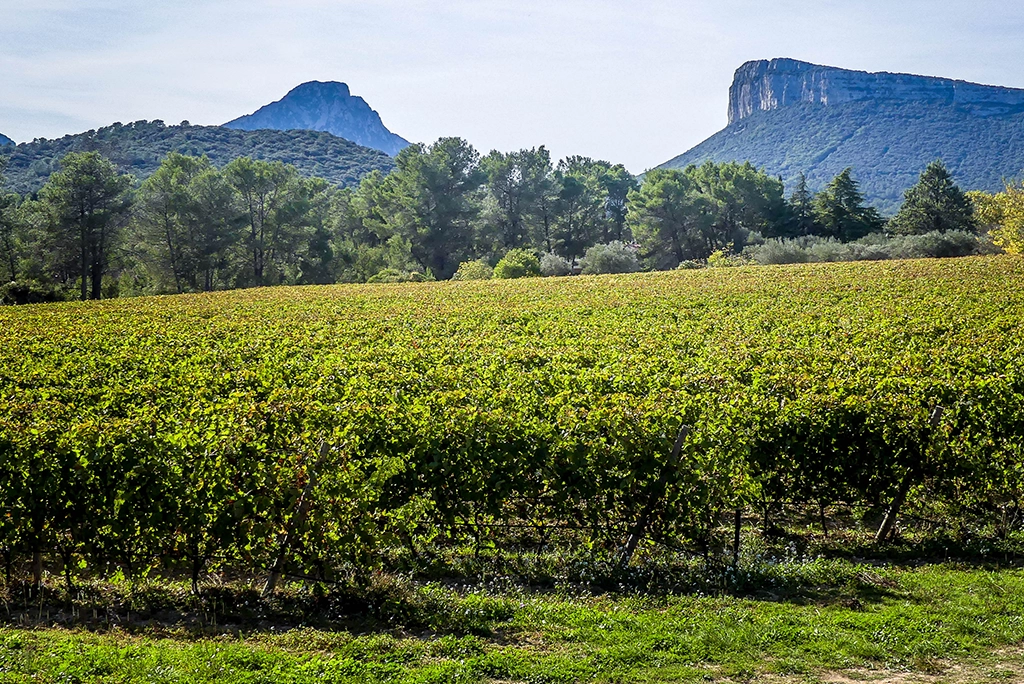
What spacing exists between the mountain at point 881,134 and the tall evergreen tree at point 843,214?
164 feet

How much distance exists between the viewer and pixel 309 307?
28.6 metres

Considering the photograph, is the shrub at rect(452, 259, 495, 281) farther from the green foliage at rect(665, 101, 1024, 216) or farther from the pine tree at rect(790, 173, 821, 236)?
the green foliage at rect(665, 101, 1024, 216)

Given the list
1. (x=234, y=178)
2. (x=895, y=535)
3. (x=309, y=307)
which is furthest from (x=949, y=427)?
(x=234, y=178)

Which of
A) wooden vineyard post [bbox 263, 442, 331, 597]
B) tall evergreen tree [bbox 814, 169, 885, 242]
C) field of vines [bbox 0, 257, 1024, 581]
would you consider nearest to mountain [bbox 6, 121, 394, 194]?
tall evergreen tree [bbox 814, 169, 885, 242]

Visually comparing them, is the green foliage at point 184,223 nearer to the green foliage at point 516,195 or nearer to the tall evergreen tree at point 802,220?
the green foliage at point 516,195

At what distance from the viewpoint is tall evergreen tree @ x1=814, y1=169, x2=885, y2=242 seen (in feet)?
212

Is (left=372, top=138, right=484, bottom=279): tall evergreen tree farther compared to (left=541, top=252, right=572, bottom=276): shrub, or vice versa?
(left=372, top=138, right=484, bottom=279): tall evergreen tree

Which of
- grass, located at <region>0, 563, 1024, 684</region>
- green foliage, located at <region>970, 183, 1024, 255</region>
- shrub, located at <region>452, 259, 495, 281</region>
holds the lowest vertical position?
grass, located at <region>0, 563, 1024, 684</region>

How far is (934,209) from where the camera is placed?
62375 millimetres

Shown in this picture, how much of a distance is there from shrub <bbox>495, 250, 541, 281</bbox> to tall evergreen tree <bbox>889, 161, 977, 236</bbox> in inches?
1195

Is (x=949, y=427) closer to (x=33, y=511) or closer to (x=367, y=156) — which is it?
(x=33, y=511)

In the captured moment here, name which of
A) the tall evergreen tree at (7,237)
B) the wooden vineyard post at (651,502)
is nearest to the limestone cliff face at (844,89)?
the tall evergreen tree at (7,237)

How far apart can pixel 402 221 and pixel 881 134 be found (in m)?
99.6

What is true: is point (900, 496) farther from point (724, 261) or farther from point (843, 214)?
point (843, 214)
